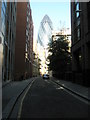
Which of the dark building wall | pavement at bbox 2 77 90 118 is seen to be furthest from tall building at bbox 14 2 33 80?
pavement at bbox 2 77 90 118

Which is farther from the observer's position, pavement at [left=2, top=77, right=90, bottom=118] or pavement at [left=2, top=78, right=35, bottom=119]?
pavement at [left=2, top=77, right=90, bottom=118]

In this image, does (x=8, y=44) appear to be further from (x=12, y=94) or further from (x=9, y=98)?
(x=9, y=98)

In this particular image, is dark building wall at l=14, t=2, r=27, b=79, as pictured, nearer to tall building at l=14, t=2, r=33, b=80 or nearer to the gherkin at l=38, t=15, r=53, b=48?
tall building at l=14, t=2, r=33, b=80

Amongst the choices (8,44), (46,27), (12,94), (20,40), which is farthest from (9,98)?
(46,27)

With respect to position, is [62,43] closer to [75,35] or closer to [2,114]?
[75,35]

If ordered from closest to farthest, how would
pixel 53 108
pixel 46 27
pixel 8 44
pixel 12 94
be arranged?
pixel 53 108 < pixel 12 94 < pixel 8 44 < pixel 46 27

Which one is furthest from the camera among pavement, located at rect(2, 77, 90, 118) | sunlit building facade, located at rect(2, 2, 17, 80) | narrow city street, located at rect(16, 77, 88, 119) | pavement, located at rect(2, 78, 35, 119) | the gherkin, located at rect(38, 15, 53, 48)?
the gherkin, located at rect(38, 15, 53, 48)

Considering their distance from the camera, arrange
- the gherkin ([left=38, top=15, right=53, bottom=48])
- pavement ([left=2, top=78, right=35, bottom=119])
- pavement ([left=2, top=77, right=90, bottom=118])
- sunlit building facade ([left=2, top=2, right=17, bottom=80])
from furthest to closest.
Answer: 1. the gherkin ([left=38, top=15, right=53, bottom=48])
2. sunlit building facade ([left=2, top=2, right=17, bottom=80])
3. pavement ([left=2, top=77, right=90, bottom=118])
4. pavement ([left=2, top=78, right=35, bottom=119])

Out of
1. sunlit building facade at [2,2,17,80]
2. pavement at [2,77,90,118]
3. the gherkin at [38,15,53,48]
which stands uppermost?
the gherkin at [38,15,53,48]

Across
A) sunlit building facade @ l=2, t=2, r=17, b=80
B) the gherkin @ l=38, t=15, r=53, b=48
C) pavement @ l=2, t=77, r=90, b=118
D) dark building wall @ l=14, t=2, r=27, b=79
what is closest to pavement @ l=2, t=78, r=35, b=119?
Answer: pavement @ l=2, t=77, r=90, b=118

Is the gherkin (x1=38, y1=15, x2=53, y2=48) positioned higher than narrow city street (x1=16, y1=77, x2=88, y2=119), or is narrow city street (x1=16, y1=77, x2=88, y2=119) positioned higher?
the gherkin (x1=38, y1=15, x2=53, y2=48)

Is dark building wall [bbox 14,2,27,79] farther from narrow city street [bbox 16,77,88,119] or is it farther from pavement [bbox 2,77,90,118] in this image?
narrow city street [bbox 16,77,88,119]

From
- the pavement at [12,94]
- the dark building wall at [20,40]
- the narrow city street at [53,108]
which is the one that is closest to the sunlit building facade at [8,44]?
the pavement at [12,94]

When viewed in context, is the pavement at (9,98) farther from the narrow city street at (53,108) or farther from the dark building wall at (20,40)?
the dark building wall at (20,40)
